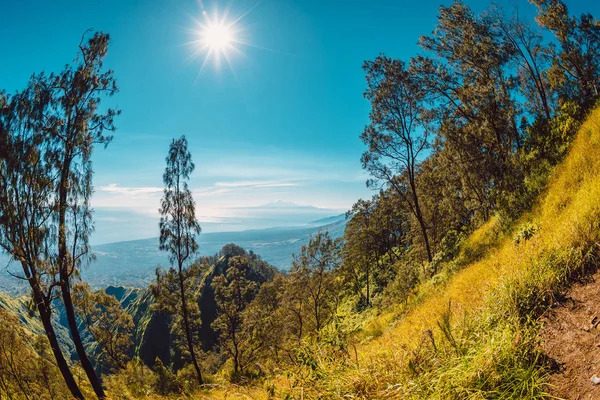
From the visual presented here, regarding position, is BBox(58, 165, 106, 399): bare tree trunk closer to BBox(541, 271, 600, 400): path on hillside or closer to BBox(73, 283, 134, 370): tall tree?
BBox(73, 283, 134, 370): tall tree

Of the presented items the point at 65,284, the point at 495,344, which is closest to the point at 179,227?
the point at 65,284

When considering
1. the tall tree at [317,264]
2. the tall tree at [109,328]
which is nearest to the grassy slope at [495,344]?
the tall tree at [317,264]

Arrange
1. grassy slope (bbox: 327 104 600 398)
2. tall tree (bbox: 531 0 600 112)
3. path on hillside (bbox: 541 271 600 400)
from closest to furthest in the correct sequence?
path on hillside (bbox: 541 271 600 400)
grassy slope (bbox: 327 104 600 398)
tall tree (bbox: 531 0 600 112)

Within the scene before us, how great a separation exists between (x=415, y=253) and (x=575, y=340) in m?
25.3

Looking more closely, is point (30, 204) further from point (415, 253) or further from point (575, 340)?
point (415, 253)

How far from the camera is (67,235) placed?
1259 cm

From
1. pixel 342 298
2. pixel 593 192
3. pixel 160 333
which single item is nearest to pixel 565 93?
pixel 593 192

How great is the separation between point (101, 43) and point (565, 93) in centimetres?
3697

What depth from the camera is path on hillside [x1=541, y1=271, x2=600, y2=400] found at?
2973mm

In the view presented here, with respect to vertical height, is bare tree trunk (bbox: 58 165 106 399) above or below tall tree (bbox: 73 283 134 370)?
above

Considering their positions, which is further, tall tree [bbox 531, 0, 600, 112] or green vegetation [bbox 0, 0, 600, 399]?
tall tree [bbox 531, 0, 600, 112]

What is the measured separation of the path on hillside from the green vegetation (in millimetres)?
139

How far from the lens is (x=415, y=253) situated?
2739cm

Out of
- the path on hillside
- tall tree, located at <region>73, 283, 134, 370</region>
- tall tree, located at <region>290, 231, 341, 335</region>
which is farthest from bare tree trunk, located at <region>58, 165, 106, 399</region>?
tall tree, located at <region>290, 231, 341, 335</region>
